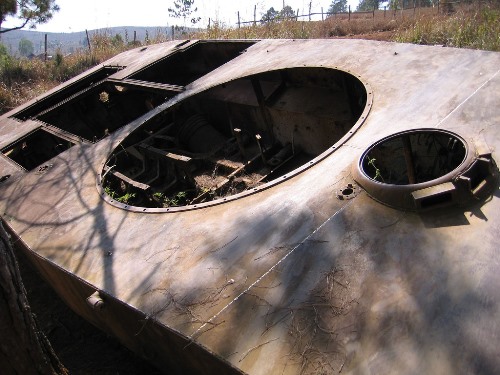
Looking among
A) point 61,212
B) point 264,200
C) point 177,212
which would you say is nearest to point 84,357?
point 61,212

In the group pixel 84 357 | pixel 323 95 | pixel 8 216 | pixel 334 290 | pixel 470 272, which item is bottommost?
pixel 84 357

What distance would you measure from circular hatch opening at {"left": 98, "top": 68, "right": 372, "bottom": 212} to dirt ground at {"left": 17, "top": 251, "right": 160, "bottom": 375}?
1.14 m

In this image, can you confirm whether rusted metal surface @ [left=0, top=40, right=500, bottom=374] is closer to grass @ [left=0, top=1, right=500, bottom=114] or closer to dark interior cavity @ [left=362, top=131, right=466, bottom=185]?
dark interior cavity @ [left=362, top=131, right=466, bottom=185]

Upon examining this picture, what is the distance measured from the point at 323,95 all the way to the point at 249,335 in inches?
116

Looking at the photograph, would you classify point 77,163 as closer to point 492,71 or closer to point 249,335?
point 249,335

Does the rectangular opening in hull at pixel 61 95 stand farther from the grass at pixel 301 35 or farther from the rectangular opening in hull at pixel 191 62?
the grass at pixel 301 35

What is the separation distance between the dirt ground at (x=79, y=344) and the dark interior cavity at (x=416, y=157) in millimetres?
2073

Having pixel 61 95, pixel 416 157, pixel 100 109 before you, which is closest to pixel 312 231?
pixel 416 157

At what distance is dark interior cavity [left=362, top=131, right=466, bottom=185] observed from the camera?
8.75 feet

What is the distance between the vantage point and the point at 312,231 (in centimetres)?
229

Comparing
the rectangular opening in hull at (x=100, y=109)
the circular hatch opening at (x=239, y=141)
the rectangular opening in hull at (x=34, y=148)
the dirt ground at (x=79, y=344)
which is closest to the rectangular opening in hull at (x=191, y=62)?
the rectangular opening in hull at (x=100, y=109)

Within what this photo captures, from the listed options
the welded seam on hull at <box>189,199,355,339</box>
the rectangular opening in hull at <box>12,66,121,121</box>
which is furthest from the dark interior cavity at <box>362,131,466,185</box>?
the rectangular opening in hull at <box>12,66,121,121</box>

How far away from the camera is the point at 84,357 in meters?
3.55

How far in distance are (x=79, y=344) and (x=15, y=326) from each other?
1682mm
